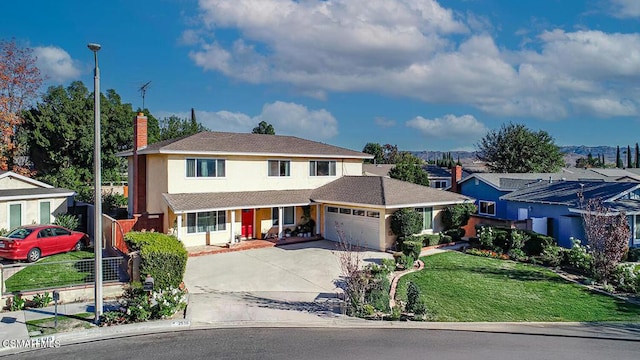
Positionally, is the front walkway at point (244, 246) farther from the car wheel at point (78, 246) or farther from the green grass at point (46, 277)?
the green grass at point (46, 277)

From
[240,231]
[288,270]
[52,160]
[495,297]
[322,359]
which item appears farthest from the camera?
[52,160]

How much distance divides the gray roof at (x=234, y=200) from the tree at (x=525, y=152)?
125 ft

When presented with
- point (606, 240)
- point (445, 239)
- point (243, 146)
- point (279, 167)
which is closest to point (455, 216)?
point (445, 239)

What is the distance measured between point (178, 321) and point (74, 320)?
299 centimetres

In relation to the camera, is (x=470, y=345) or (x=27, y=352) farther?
(x=470, y=345)

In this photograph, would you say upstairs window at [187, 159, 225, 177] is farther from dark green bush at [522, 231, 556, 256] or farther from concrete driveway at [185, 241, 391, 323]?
dark green bush at [522, 231, 556, 256]

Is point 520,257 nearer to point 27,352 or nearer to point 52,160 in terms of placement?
point 27,352

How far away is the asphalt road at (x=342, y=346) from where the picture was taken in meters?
9.81

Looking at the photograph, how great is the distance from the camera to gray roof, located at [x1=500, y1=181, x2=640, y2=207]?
24375 mm

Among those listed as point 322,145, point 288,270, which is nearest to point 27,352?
point 288,270

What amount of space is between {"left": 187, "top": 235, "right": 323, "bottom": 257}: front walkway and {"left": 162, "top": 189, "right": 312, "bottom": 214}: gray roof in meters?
2.24

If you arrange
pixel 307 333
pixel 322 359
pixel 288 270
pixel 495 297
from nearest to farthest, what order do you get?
1. pixel 322 359
2. pixel 307 333
3. pixel 495 297
4. pixel 288 270

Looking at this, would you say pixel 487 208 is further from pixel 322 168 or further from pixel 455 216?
pixel 322 168

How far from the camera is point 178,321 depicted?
11930 millimetres
